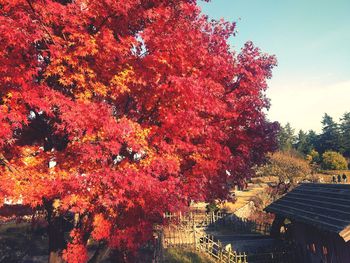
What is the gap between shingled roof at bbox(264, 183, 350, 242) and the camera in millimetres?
11953

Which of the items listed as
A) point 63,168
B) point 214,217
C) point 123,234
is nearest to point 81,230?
point 123,234

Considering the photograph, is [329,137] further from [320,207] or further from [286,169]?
[320,207]

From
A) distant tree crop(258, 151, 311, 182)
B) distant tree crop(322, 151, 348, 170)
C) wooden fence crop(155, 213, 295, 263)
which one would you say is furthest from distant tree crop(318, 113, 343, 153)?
wooden fence crop(155, 213, 295, 263)

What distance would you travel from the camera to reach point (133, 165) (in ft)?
29.4

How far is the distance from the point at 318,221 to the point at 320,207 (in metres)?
1.94

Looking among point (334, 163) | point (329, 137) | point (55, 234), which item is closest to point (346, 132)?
point (329, 137)

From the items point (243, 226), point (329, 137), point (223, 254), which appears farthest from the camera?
point (329, 137)

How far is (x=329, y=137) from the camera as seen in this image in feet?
274

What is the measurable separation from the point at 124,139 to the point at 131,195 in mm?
1743

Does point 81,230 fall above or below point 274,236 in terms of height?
above

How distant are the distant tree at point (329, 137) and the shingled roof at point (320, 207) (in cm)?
6886

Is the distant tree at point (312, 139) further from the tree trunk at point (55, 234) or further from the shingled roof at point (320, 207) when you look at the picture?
the tree trunk at point (55, 234)

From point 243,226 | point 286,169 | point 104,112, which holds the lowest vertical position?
point 243,226

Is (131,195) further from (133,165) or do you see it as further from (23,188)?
(23,188)
